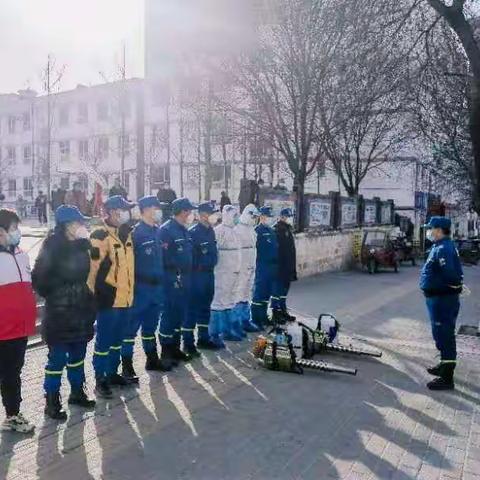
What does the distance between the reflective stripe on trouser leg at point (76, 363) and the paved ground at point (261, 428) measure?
30 cm

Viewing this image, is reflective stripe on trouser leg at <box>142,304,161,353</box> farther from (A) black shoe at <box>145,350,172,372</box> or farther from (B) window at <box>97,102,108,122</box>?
(B) window at <box>97,102,108,122</box>

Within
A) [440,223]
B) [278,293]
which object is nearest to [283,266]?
[278,293]

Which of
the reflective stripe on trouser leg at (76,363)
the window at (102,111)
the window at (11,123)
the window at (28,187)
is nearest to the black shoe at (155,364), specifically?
the reflective stripe on trouser leg at (76,363)

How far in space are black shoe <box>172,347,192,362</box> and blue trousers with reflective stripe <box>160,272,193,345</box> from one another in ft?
0.37

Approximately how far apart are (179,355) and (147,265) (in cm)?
161

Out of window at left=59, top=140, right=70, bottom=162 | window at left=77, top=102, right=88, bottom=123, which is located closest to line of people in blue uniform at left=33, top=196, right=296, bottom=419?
window at left=77, top=102, right=88, bottom=123

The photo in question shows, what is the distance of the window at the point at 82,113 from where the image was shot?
48.8 meters

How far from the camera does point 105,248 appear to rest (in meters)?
6.03

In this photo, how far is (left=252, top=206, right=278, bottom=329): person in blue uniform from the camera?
32.9ft

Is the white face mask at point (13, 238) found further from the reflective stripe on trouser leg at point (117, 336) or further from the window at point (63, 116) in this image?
the window at point (63, 116)

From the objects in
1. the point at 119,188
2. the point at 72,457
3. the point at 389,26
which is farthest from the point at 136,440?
the point at 119,188

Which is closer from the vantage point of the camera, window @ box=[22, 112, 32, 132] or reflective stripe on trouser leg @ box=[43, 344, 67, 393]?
reflective stripe on trouser leg @ box=[43, 344, 67, 393]

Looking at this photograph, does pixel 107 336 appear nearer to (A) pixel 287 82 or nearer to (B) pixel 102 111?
(A) pixel 287 82

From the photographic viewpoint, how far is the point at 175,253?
7379mm
